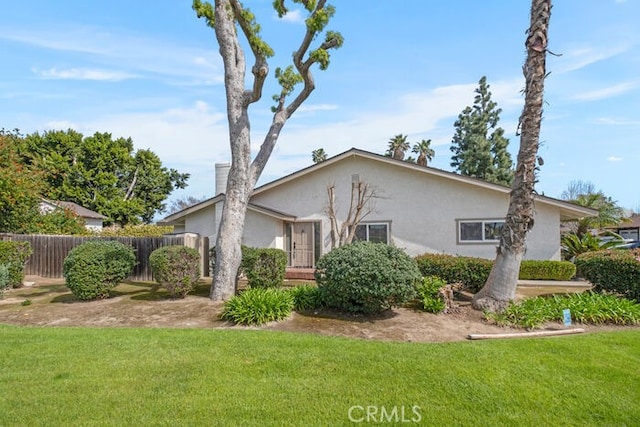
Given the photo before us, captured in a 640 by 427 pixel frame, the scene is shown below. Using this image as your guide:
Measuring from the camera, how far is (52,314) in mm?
9211

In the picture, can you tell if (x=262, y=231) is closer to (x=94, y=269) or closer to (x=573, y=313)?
(x=94, y=269)

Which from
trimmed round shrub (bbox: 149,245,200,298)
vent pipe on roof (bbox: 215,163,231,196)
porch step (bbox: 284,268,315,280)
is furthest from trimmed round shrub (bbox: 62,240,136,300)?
vent pipe on roof (bbox: 215,163,231,196)

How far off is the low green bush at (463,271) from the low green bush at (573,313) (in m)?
1.57

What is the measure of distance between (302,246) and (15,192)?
39.0 feet

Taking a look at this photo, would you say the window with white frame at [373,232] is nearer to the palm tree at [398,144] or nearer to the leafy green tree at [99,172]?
the palm tree at [398,144]

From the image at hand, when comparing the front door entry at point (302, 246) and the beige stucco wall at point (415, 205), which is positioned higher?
the beige stucco wall at point (415, 205)

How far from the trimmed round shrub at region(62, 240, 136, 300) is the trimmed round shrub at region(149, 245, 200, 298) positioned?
1208 mm

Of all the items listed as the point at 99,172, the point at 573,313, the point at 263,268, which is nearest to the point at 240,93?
the point at 263,268

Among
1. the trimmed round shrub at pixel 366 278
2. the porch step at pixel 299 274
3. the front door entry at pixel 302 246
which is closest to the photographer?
the trimmed round shrub at pixel 366 278

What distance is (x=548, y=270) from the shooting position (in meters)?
14.7

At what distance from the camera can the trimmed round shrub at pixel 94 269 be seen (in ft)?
33.0

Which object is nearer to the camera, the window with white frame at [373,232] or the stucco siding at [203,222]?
the window with white frame at [373,232]

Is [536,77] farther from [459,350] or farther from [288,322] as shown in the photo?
[288,322]

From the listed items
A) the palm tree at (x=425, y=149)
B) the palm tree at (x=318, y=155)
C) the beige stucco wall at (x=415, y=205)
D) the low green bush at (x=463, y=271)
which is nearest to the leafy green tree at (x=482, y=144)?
the palm tree at (x=425, y=149)
